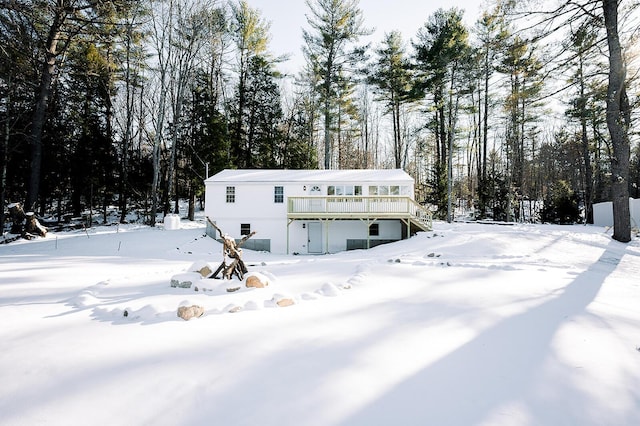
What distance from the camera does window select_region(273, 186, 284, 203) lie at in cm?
1636

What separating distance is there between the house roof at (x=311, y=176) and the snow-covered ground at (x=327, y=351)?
10.1 metres

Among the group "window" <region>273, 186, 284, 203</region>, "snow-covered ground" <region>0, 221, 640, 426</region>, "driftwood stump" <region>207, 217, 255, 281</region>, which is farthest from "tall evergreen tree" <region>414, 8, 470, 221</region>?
"driftwood stump" <region>207, 217, 255, 281</region>

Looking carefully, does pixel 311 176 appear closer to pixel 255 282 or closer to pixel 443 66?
pixel 255 282

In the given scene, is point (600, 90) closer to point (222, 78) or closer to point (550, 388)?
point (550, 388)

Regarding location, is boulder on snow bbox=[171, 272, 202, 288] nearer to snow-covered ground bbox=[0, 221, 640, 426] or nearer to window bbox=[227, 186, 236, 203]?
snow-covered ground bbox=[0, 221, 640, 426]

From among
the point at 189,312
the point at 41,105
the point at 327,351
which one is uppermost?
the point at 41,105

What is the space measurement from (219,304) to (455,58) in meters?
21.7

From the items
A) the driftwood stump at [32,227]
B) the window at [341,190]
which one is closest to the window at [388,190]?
the window at [341,190]

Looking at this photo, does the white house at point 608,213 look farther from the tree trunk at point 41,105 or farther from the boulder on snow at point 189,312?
the tree trunk at point 41,105

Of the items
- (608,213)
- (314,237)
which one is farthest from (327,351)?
(608,213)

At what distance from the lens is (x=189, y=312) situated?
427 cm

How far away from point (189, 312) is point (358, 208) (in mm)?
11865

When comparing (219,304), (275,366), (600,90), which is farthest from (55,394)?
(600,90)

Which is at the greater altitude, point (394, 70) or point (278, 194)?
point (394, 70)
